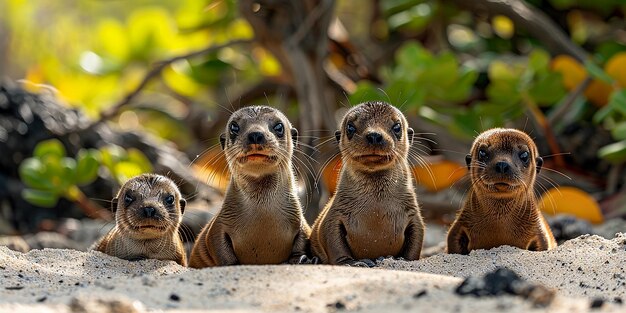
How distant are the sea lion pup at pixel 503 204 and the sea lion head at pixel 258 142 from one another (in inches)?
48.3

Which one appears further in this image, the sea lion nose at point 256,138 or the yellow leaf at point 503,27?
the yellow leaf at point 503,27

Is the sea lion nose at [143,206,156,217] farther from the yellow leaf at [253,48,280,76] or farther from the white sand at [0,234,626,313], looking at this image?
the yellow leaf at [253,48,280,76]

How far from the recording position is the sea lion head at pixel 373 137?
6.39 meters

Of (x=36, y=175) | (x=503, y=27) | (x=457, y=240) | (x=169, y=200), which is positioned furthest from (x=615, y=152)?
(x=36, y=175)

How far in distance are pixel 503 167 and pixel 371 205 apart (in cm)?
84

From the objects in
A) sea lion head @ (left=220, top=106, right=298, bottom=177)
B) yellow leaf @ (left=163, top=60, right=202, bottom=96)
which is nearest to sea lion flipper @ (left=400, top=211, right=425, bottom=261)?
sea lion head @ (left=220, top=106, right=298, bottom=177)

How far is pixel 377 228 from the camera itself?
21.1 ft

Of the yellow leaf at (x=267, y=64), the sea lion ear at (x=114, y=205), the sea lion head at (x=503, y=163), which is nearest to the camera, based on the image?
the sea lion head at (x=503, y=163)

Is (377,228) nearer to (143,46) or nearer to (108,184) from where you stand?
(108,184)

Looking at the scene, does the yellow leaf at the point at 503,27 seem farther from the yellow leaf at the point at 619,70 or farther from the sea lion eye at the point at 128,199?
the sea lion eye at the point at 128,199

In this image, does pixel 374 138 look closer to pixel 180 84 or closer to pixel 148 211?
pixel 148 211

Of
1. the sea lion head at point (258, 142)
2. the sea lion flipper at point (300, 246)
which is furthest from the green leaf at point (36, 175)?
the sea lion flipper at point (300, 246)

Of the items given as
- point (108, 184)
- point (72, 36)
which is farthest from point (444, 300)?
point (72, 36)

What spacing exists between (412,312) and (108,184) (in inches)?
268
